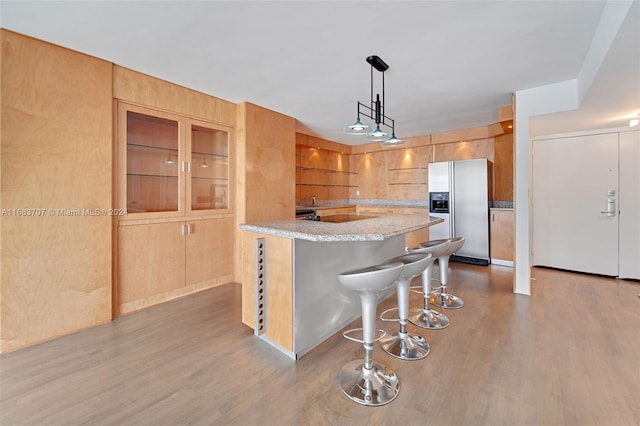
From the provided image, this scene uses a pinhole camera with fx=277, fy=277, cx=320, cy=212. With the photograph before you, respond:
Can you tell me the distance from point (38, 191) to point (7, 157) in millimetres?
313

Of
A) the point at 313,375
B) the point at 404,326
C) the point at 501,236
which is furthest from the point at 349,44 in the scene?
the point at 501,236

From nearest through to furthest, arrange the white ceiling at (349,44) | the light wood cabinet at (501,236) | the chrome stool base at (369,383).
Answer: the chrome stool base at (369,383)
the white ceiling at (349,44)
the light wood cabinet at (501,236)

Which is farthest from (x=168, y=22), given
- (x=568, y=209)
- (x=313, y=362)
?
(x=568, y=209)

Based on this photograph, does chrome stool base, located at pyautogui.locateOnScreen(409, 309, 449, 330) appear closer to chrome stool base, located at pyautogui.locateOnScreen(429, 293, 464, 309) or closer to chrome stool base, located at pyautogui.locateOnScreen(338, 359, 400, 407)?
chrome stool base, located at pyautogui.locateOnScreen(429, 293, 464, 309)

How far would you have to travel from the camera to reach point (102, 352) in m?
2.23

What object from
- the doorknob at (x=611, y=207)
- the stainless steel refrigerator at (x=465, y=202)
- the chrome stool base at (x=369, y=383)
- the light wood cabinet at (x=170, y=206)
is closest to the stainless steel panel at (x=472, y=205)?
the stainless steel refrigerator at (x=465, y=202)

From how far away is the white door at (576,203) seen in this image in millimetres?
4137

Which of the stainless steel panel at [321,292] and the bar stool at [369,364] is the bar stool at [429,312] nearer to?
the stainless steel panel at [321,292]

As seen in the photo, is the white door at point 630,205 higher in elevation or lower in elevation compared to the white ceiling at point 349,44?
lower

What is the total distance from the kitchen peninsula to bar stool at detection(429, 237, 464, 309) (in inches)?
21.0

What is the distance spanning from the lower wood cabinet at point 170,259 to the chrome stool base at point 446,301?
2756 millimetres

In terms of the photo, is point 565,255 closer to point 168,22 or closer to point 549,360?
point 549,360

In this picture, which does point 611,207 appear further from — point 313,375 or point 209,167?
point 209,167

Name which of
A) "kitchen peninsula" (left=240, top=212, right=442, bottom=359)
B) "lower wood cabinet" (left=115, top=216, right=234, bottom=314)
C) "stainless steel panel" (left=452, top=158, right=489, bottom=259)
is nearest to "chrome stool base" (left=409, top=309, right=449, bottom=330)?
"kitchen peninsula" (left=240, top=212, right=442, bottom=359)
